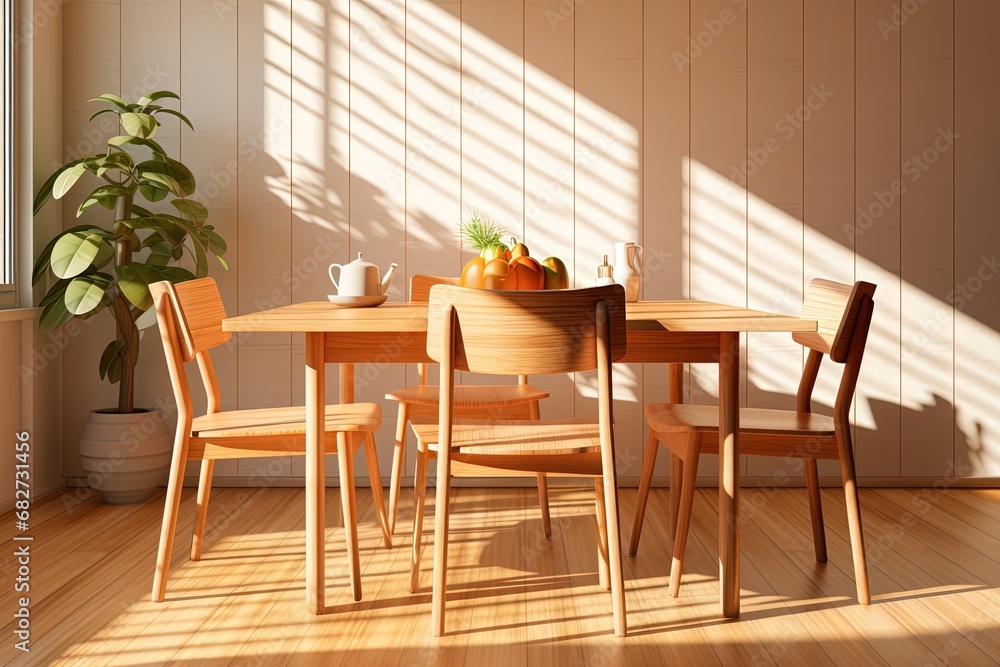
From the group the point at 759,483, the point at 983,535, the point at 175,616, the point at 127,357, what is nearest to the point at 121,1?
the point at 127,357

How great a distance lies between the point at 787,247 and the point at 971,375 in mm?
957

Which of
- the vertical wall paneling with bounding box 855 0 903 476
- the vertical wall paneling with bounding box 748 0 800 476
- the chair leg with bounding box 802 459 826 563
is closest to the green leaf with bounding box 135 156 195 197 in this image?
the vertical wall paneling with bounding box 748 0 800 476

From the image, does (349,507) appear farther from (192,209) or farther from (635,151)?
(635,151)

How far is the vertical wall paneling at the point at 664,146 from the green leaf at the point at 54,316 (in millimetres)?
2305

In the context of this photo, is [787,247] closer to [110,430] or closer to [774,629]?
[774,629]

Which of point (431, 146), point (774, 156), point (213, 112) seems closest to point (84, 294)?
point (213, 112)

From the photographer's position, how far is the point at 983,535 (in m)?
2.79

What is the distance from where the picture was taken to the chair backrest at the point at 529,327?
180cm

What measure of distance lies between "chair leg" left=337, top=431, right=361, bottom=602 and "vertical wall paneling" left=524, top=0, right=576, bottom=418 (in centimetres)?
142

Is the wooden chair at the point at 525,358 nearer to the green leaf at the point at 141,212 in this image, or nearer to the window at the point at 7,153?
the green leaf at the point at 141,212

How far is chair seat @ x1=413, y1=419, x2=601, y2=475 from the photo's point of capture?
1931 mm

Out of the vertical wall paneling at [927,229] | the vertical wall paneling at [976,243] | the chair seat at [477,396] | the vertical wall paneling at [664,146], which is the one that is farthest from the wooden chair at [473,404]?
the vertical wall paneling at [976,243]

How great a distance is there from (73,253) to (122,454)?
790mm

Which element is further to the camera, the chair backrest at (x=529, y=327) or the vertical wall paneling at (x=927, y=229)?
the vertical wall paneling at (x=927, y=229)
